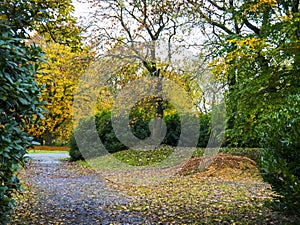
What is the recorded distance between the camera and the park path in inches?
173

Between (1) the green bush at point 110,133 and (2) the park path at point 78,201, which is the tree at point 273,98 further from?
(1) the green bush at point 110,133

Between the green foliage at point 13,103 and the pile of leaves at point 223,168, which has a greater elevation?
the green foliage at point 13,103

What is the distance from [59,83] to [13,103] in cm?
1265

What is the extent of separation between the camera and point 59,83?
14891 mm

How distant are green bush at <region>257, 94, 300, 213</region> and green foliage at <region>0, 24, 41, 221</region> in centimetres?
235

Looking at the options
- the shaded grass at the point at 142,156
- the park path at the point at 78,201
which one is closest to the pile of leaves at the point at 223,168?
the shaded grass at the point at 142,156

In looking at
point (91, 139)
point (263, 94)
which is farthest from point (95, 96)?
point (263, 94)

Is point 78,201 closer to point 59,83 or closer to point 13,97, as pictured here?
Result: point 13,97

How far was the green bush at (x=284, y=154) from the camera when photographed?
328 centimetres

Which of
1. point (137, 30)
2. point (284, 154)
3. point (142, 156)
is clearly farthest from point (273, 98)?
point (137, 30)

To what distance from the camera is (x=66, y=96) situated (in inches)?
670

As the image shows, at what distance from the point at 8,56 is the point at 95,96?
10.8 meters

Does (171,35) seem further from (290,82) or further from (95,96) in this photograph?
(290,82)

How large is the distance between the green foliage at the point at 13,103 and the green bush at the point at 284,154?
2347mm
